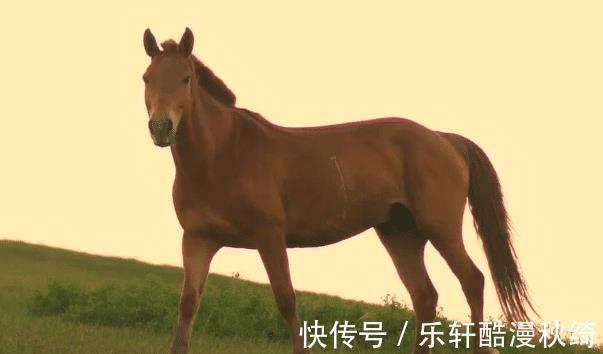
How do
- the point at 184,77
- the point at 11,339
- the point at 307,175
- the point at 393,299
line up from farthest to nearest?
the point at 393,299, the point at 11,339, the point at 307,175, the point at 184,77

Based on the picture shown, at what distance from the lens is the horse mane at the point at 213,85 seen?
888cm

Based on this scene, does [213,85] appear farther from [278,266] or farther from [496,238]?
[496,238]

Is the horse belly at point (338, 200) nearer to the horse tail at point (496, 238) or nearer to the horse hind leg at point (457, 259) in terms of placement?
the horse hind leg at point (457, 259)

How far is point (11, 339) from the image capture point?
10328mm

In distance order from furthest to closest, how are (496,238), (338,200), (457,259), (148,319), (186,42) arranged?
1. (148,319)
2. (496,238)
3. (457,259)
4. (338,200)
5. (186,42)

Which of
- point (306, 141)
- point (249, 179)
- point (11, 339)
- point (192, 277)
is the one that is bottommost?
point (11, 339)

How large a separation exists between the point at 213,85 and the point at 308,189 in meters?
1.39

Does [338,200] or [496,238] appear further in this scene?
[496,238]

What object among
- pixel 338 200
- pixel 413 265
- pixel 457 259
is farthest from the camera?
pixel 413 265

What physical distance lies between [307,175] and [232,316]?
15.5 ft

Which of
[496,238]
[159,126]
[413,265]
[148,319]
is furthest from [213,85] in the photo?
[148,319]

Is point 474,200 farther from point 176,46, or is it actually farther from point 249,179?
point 176,46

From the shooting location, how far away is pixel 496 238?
10.5 meters

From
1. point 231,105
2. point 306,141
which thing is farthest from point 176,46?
point 306,141
